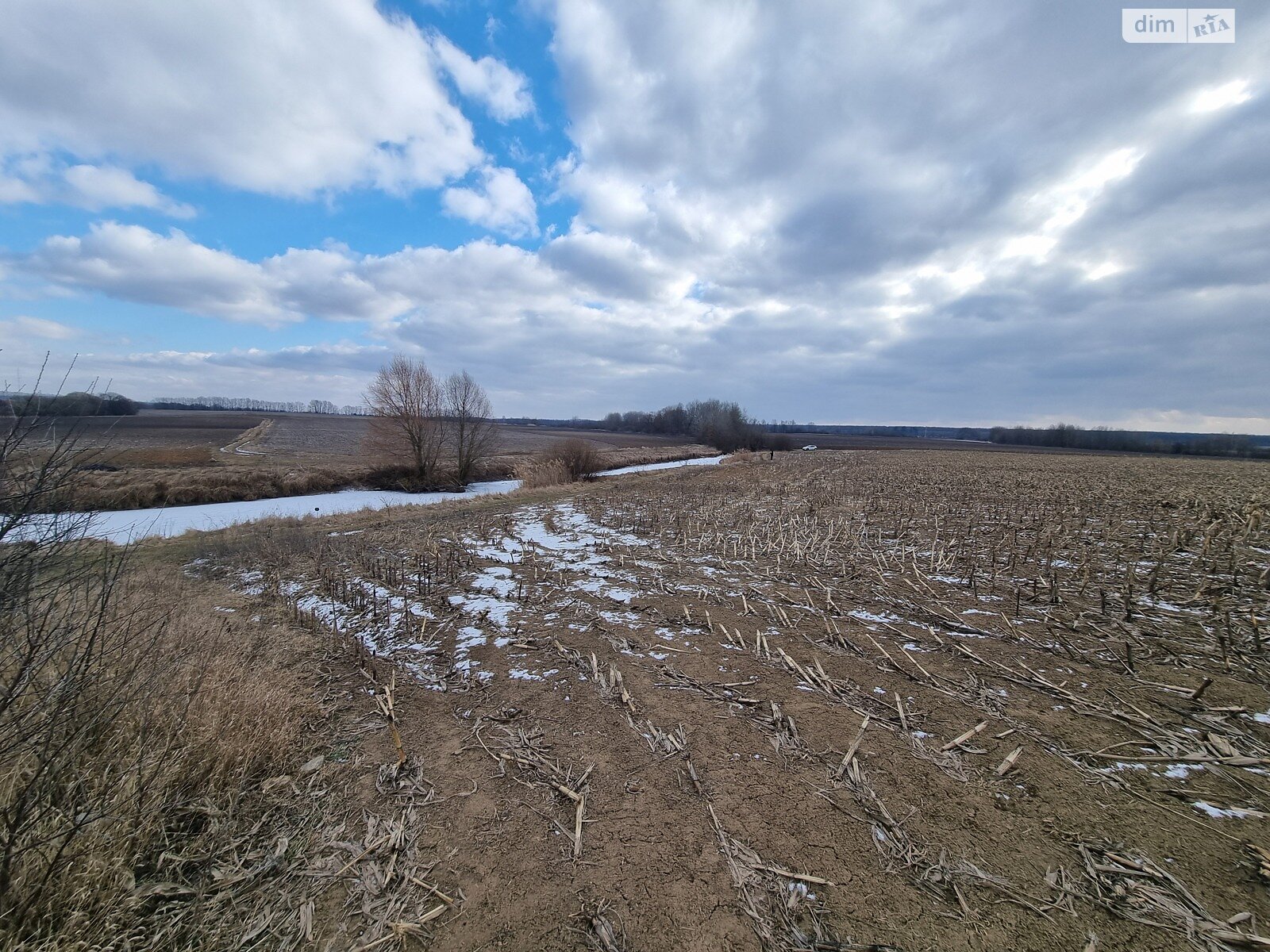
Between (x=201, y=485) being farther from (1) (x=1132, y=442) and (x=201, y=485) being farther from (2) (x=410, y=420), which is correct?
(1) (x=1132, y=442)

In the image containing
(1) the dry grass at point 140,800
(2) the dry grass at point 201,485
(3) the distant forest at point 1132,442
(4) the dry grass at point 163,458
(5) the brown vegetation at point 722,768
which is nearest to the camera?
(1) the dry grass at point 140,800

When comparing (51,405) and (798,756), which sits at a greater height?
(51,405)

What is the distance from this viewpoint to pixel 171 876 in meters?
3.46

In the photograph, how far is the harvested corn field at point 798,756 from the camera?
10.6 ft

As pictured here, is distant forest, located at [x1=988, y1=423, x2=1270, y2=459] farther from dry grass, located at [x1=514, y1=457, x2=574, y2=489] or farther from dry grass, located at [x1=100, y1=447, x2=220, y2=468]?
dry grass, located at [x1=100, y1=447, x2=220, y2=468]

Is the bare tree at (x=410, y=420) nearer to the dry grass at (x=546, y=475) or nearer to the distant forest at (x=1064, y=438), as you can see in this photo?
the dry grass at (x=546, y=475)

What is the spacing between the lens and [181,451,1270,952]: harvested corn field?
10.6ft

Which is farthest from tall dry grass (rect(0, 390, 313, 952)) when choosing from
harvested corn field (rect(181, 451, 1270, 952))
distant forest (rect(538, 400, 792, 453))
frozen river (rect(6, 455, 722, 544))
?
distant forest (rect(538, 400, 792, 453))

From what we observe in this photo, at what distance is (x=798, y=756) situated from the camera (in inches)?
185

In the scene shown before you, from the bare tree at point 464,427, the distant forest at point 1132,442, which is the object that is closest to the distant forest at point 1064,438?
the distant forest at point 1132,442

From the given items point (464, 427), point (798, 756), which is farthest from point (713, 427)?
point (798, 756)

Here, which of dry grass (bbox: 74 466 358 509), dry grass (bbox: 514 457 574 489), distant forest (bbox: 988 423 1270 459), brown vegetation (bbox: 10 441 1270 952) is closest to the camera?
brown vegetation (bbox: 10 441 1270 952)

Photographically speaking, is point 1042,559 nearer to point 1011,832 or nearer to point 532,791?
point 1011,832

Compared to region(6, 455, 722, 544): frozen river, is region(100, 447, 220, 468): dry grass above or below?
above
